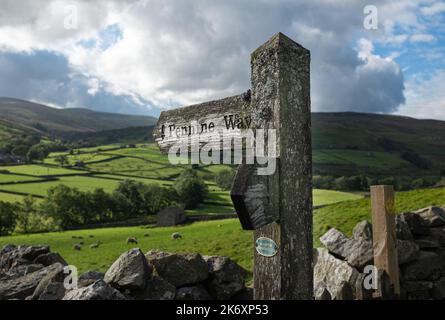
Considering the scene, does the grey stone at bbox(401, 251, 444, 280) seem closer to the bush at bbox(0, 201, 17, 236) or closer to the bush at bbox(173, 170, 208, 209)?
the bush at bbox(0, 201, 17, 236)

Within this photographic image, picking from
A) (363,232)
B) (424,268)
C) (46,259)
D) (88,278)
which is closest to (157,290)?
(88,278)

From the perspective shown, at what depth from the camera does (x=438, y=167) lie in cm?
9581

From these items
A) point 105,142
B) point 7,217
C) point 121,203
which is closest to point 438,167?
point 121,203

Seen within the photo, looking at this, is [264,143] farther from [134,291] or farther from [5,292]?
[5,292]

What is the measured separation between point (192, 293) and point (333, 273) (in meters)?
2.81

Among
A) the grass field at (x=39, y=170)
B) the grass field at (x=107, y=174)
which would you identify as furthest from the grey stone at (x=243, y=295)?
the grass field at (x=39, y=170)

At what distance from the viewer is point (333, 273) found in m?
7.59

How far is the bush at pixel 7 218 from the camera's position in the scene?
56.2 metres

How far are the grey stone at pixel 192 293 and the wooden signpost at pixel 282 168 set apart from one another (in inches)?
108

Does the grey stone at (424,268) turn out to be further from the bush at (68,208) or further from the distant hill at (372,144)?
the bush at (68,208)

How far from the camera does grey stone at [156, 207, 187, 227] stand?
50412mm
